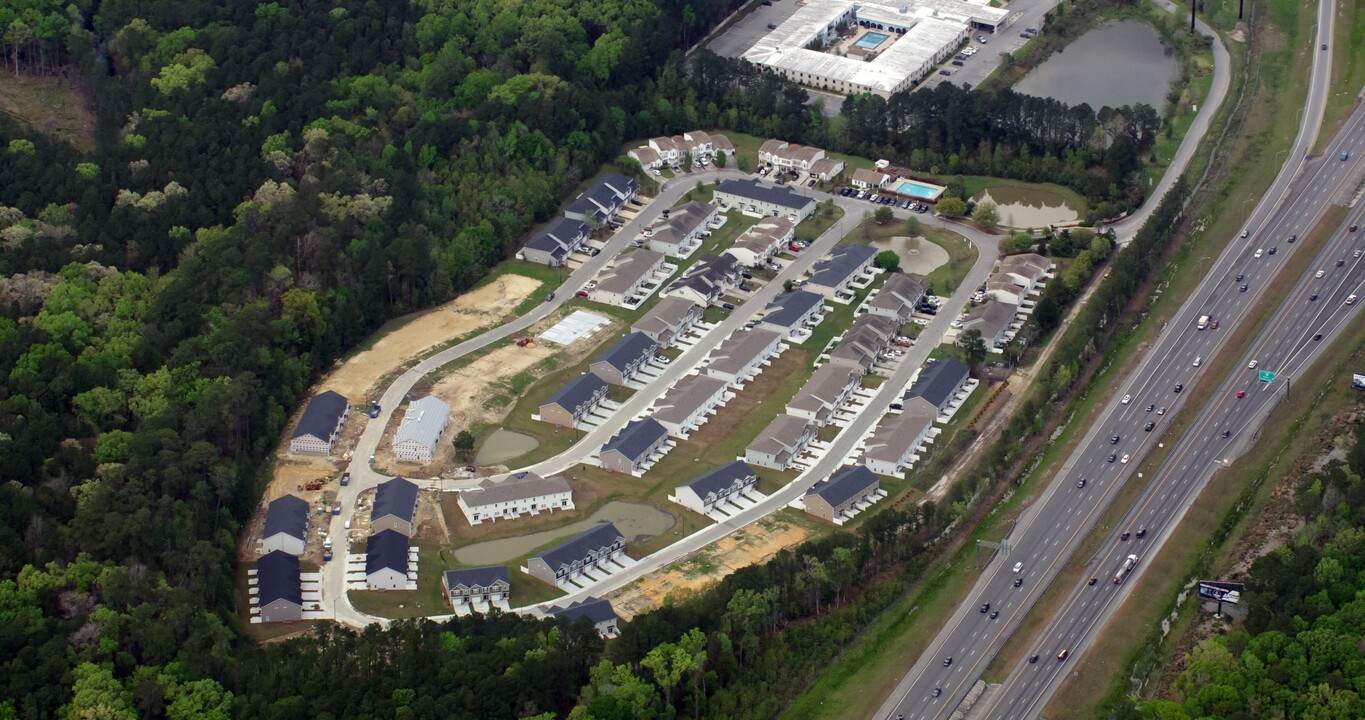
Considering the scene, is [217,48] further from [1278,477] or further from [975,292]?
[1278,477]

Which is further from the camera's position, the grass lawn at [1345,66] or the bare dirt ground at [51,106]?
the grass lawn at [1345,66]

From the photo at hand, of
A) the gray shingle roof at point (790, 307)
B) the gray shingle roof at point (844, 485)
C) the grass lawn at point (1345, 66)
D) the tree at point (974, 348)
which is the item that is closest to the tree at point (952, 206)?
the gray shingle roof at point (790, 307)

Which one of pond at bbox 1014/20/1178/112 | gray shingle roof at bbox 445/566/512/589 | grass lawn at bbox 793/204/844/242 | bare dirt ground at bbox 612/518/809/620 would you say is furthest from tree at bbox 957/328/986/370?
pond at bbox 1014/20/1178/112

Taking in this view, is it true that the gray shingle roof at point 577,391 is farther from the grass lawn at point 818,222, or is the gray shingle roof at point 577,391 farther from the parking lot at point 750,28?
the parking lot at point 750,28

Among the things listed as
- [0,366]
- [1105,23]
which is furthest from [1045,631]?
[1105,23]

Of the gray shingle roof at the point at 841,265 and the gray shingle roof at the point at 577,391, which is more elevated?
the gray shingle roof at the point at 577,391

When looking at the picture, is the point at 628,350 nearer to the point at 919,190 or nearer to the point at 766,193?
the point at 766,193

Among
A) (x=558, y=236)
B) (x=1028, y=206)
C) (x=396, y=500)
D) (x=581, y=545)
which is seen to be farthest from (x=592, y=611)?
(x=1028, y=206)

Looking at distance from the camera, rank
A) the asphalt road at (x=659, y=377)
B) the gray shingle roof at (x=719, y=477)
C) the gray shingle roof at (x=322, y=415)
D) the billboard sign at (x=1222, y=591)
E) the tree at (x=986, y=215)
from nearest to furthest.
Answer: the billboard sign at (x=1222, y=591) → the asphalt road at (x=659, y=377) → the gray shingle roof at (x=719, y=477) → the gray shingle roof at (x=322, y=415) → the tree at (x=986, y=215)
